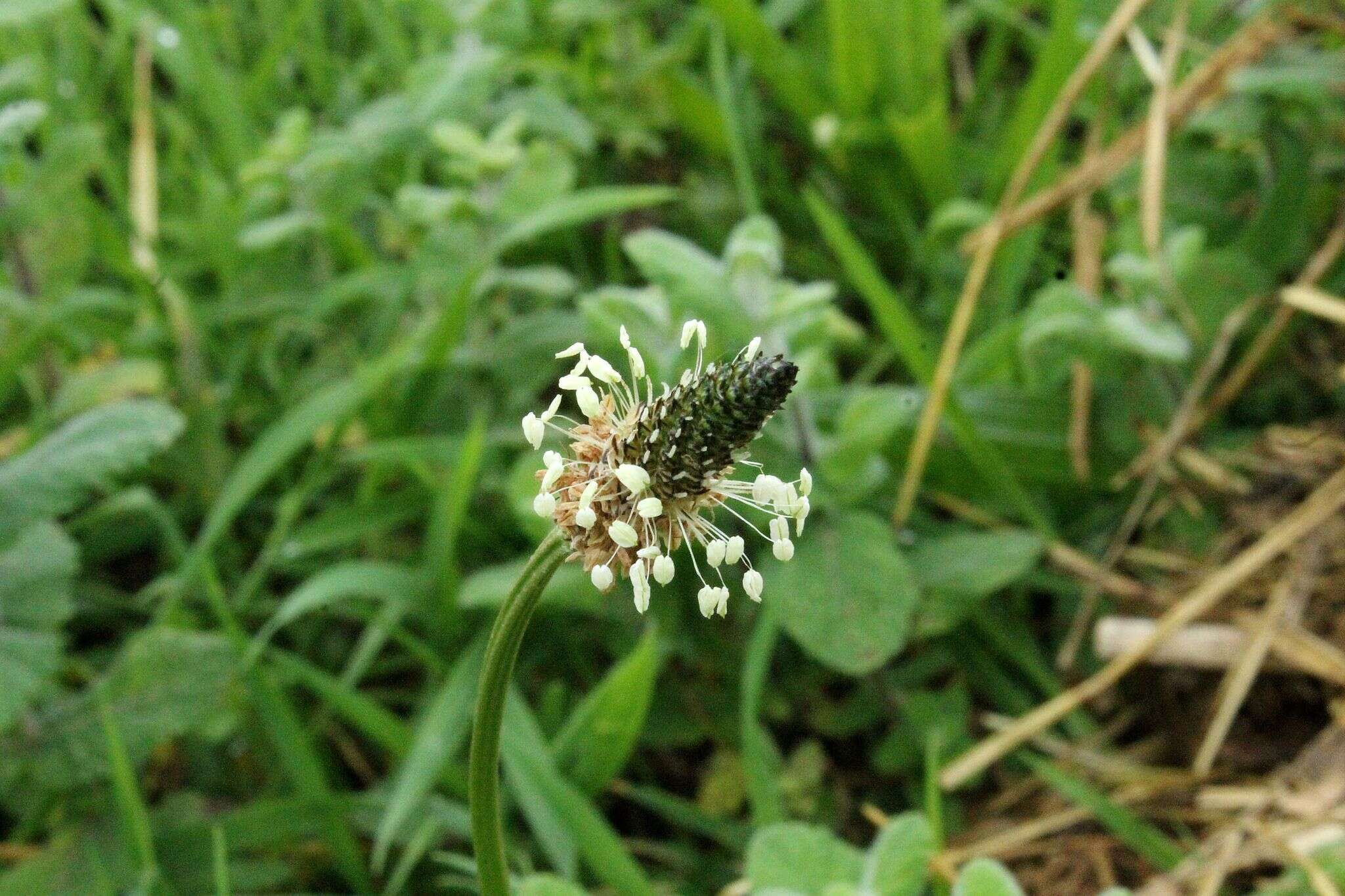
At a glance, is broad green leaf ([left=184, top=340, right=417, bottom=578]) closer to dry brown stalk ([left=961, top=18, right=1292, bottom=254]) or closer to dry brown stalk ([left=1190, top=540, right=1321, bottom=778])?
dry brown stalk ([left=961, top=18, right=1292, bottom=254])

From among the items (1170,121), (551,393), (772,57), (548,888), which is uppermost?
(772,57)

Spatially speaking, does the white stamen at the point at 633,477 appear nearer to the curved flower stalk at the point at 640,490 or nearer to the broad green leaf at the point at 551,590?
the curved flower stalk at the point at 640,490

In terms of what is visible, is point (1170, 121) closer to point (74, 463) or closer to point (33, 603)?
point (74, 463)

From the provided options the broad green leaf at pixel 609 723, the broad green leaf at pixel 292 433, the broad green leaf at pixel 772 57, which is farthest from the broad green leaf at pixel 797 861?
the broad green leaf at pixel 772 57

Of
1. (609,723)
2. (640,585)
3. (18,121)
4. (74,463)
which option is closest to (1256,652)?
(609,723)

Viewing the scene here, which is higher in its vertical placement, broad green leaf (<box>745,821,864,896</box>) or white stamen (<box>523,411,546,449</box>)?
white stamen (<box>523,411,546,449</box>)

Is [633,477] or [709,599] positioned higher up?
[633,477]

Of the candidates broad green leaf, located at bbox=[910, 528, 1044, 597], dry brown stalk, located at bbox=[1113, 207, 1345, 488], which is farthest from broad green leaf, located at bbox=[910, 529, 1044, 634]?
dry brown stalk, located at bbox=[1113, 207, 1345, 488]
